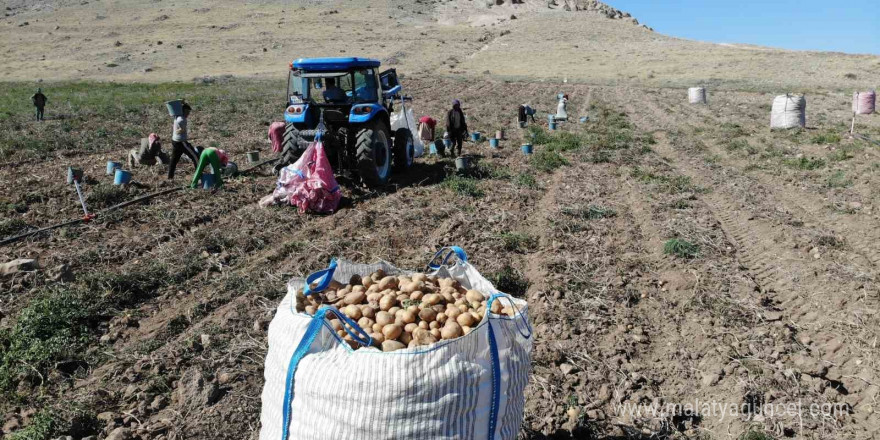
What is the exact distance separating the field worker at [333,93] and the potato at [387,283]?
22.7 feet

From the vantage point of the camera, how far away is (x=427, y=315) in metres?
2.78

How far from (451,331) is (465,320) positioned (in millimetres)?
140

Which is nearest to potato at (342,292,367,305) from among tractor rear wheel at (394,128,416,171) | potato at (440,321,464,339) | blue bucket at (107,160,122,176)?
potato at (440,321,464,339)

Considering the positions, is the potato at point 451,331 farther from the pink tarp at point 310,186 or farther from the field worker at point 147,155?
the field worker at point 147,155

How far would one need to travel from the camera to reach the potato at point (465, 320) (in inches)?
106

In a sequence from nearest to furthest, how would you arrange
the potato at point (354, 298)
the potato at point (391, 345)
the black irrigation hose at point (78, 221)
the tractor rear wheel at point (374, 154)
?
the potato at point (391, 345) < the potato at point (354, 298) < the black irrigation hose at point (78, 221) < the tractor rear wheel at point (374, 154)

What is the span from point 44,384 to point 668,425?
4.49m

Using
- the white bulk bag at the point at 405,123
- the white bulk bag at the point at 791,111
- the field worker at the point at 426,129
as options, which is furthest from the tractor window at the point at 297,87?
the white bulk bag at the point at 791,111

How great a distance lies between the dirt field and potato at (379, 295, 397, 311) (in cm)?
142

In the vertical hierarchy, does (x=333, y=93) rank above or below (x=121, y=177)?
above

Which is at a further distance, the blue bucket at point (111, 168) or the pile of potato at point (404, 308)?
the blue bucket at point (111, 168)

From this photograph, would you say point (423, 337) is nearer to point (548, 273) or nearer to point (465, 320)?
point (465, 320)

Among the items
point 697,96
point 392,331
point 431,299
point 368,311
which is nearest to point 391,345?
point 392,331

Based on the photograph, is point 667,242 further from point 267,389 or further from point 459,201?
point 267,389
